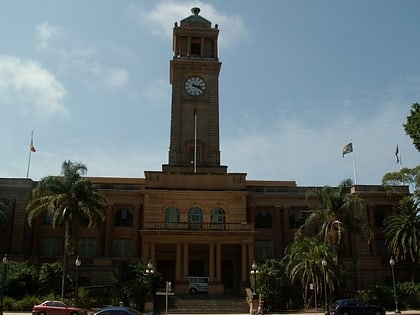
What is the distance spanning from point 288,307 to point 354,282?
10.7m

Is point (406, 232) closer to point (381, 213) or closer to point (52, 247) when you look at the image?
point (381, 213)

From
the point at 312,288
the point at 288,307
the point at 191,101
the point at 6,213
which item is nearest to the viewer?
the point at 312,288

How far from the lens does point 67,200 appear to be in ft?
141

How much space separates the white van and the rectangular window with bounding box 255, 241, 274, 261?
30.0 feet

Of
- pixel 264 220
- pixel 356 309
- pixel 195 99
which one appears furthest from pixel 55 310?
pixel 195 99

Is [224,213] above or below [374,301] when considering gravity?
above

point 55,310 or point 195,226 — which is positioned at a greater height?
point 195,226

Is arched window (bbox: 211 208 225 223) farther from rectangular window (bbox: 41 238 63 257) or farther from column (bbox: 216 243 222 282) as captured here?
rectangular window (bbox: 41 238 63 257)

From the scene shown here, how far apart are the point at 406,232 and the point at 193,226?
20.8 m

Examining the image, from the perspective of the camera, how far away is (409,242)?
5016 centimetres

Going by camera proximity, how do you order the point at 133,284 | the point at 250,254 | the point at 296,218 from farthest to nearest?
1. the point at 296,218
2. the point at 250,254
3. the point at 133,284

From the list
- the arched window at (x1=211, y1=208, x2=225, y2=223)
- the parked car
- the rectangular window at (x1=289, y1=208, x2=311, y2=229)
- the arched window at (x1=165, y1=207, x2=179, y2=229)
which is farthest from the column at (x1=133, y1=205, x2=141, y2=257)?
the parked car

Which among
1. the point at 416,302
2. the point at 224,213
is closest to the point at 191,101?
the point at 224,213

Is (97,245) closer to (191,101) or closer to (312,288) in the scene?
(191,101)
